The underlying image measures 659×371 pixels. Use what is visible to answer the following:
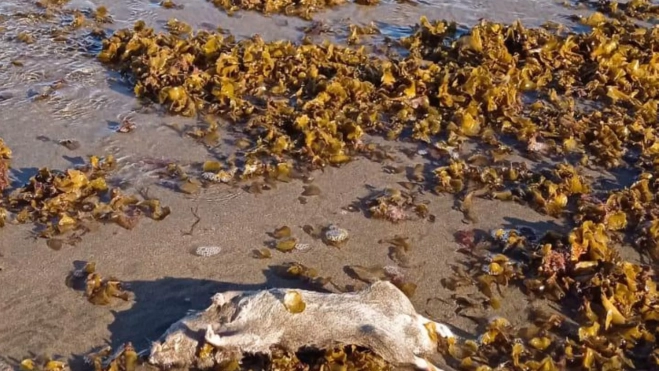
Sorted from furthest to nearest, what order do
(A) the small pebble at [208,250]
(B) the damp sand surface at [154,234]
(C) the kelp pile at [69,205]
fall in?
(C) the kelp pile at [69,205]
(A) the small pebble at [208,250]
(B) the damp sand surface at [154,234]

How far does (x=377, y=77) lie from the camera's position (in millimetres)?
5707

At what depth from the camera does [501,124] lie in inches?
202

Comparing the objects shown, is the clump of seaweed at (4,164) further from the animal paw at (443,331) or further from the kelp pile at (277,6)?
the kelp pile at (277,6)

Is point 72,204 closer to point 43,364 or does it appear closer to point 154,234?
point 154,234

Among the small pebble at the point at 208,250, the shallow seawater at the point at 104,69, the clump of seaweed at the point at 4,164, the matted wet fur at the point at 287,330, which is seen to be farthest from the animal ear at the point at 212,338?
the clump of seaweed at the point at 4,164

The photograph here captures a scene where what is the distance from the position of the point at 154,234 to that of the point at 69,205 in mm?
604

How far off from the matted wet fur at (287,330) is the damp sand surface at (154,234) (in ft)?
0.80

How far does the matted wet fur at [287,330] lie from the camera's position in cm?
303

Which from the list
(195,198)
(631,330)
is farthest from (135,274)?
(631,330)

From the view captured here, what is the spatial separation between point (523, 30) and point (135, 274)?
14.8ft

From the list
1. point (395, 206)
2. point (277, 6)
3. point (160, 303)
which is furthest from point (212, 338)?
point (277, 6)

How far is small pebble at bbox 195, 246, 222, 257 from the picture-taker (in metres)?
3.80

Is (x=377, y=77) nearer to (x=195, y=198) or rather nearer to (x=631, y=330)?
(x=195, y=198)

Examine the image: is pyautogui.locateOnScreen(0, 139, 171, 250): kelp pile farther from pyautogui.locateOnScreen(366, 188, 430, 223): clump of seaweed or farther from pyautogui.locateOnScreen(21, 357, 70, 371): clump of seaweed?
pyautogui.locateOnScreen(366, 188, 430, 223): clump of seaweed
